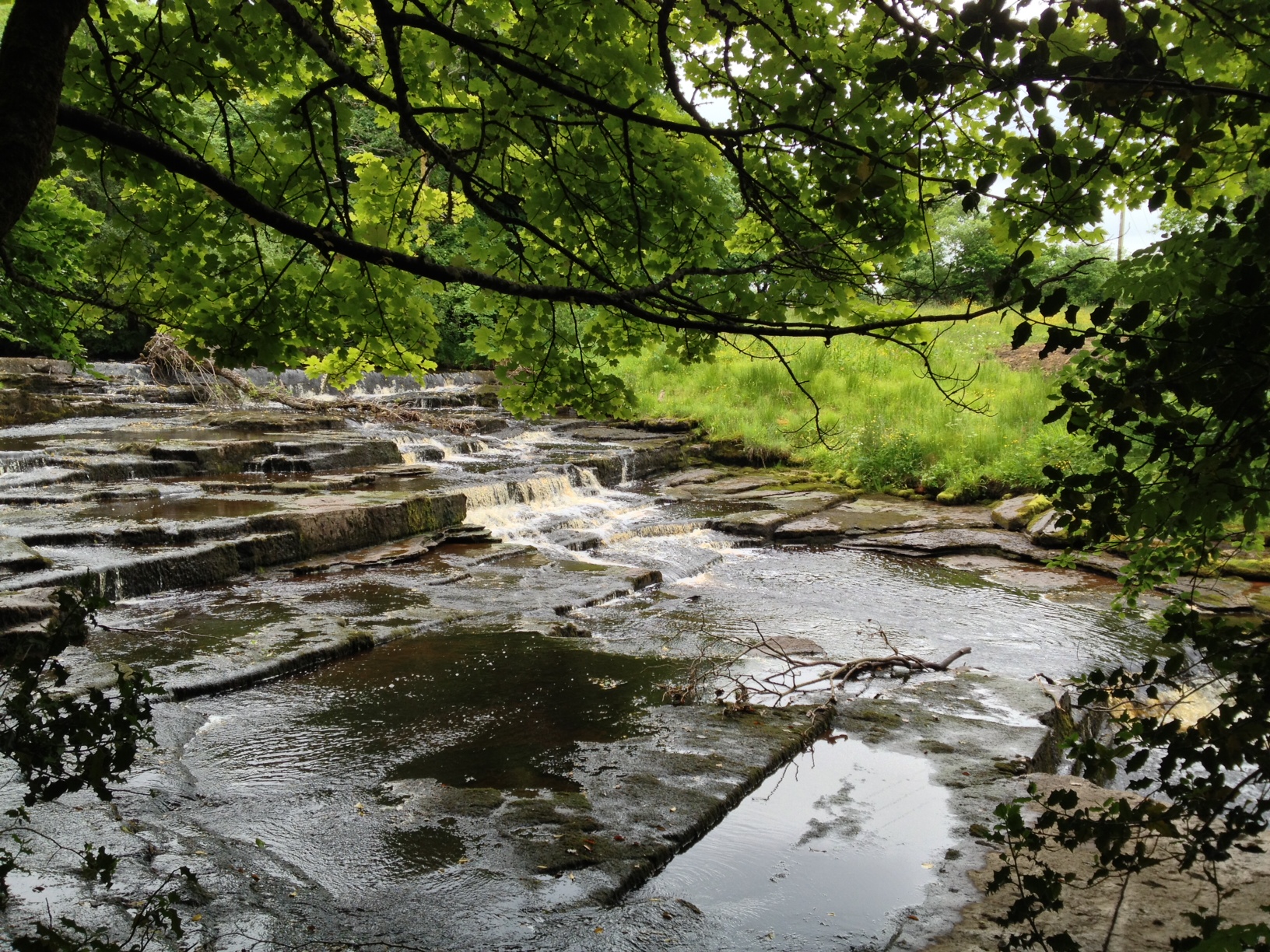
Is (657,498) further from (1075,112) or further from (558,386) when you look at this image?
(1075,112)

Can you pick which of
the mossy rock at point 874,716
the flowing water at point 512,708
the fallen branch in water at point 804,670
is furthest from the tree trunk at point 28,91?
the mossy rock at point 874,716

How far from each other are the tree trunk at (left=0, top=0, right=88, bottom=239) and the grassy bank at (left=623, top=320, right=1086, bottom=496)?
11.5m

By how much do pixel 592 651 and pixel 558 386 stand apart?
354 centimetres

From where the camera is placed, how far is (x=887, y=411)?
1745 cm

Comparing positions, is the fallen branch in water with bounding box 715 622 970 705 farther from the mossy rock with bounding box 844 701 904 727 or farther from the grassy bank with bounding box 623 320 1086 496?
the grassy bank with bounding box 623 320 1086 496

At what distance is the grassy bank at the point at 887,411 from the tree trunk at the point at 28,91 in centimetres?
1152

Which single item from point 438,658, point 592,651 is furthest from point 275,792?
point 592,651

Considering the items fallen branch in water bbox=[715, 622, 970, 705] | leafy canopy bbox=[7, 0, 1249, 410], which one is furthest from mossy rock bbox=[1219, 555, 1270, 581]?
leafy canopy bbox=[7, 0, 1249, 410]

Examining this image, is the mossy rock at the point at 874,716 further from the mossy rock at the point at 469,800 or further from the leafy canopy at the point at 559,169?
the leafy canopy at the point at 559,169

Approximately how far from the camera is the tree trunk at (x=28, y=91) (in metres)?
2.02

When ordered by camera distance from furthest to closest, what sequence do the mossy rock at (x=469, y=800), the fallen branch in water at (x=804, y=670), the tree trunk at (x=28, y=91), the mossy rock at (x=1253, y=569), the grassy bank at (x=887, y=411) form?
the grassy bank at (x=887, y=411) < the mossy rock at (x=1253, y=569) < the fallen branch in water at (x=804, y=670) < the mossy rock at (x=469, y=800) < the tree trunk at (x=28, y=91)

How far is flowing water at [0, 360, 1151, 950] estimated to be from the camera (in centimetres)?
367

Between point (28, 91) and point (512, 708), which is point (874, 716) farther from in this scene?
point (28, 91)

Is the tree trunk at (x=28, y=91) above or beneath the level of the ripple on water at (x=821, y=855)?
above
